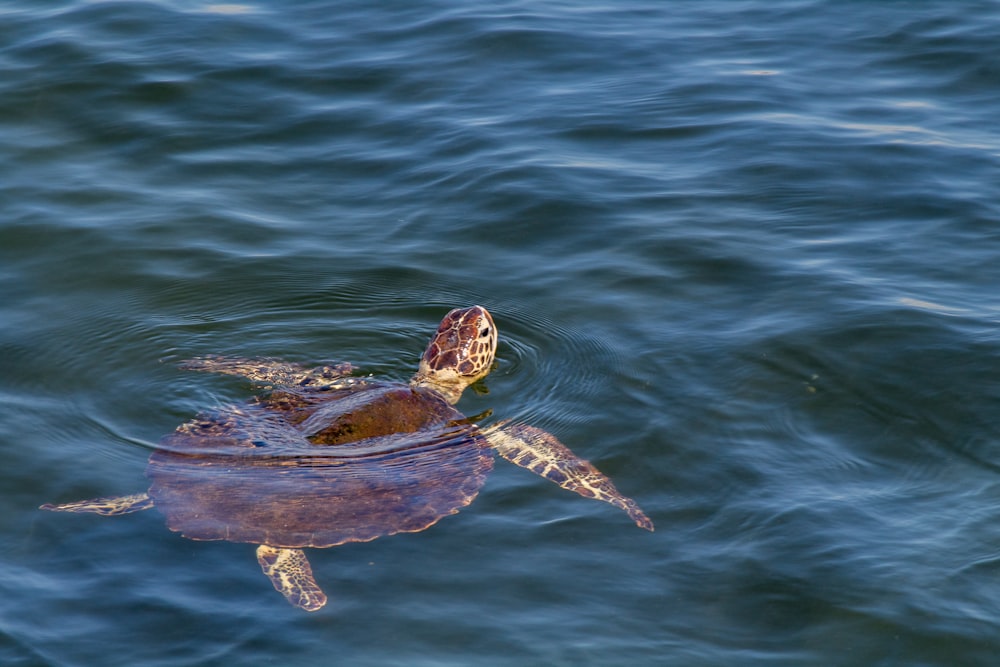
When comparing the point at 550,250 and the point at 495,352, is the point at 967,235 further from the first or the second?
the point at 495,352

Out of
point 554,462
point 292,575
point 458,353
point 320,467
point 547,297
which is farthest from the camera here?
point 547,297

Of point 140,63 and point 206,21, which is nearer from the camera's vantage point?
point 140,63

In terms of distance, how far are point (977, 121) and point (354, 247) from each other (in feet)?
20.6

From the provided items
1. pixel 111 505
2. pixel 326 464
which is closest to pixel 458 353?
pixel 326 464

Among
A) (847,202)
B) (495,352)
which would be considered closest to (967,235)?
(847,202)

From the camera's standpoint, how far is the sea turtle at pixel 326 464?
228 inches

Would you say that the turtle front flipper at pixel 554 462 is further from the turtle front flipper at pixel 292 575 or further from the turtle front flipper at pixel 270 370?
the turtle front flipper at pixel 292 575

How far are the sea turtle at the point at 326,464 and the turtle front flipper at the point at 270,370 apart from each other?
11 mm

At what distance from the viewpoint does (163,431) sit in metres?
6.70

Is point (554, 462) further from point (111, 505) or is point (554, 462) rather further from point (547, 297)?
point (111, 505)

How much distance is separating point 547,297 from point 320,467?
8.81 ft

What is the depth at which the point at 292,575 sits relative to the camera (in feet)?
18.2

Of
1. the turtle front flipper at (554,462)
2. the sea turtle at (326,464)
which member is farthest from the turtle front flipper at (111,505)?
the turtle front flipper at (554,462)

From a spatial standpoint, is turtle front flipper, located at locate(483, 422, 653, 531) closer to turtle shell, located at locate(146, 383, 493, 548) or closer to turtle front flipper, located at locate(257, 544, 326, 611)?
turtle shell, located at locate(146, 383, 493, 548)
